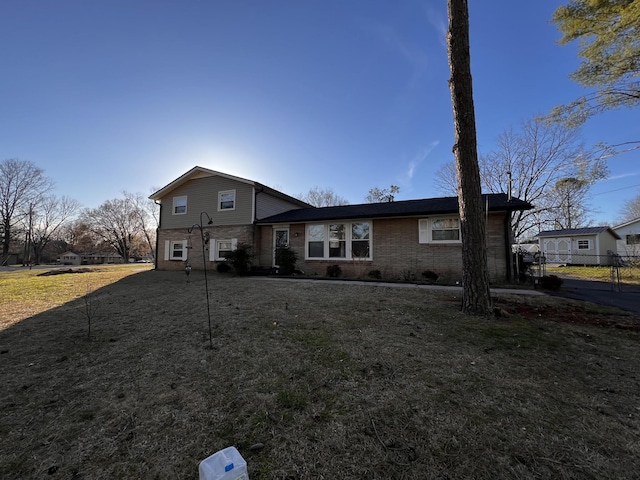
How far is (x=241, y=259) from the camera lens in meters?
12.7

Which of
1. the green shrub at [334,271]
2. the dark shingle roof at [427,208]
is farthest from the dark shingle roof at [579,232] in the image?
the green shrub at [334,271]

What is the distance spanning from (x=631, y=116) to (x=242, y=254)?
16018 millimetres

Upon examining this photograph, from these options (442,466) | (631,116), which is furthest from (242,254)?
(631,116)

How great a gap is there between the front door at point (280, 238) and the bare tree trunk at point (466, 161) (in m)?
9.55

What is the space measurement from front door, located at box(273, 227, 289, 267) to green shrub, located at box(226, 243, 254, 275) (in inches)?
56.3

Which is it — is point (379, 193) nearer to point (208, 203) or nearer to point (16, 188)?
point (208, 203)

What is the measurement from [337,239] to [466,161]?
762 centimetres

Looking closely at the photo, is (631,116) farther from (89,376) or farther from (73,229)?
(73,229)

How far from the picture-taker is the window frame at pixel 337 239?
1180 cm

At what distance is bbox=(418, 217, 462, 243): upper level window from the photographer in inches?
406

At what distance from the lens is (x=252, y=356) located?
330 centimetres

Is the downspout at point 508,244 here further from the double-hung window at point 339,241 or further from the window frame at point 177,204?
the window frame at point 177,204

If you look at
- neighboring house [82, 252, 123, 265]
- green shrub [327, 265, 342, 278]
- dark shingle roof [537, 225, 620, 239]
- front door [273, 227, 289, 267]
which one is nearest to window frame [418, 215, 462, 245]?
green shrub [327, 265, 342, 278]

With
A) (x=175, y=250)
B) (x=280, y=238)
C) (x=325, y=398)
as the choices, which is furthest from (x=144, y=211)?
(x=325, y=398)
